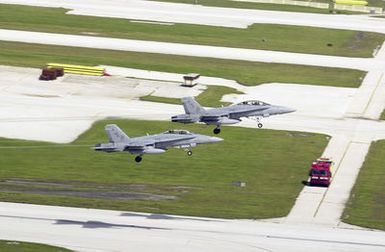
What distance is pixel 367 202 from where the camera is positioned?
602 ft

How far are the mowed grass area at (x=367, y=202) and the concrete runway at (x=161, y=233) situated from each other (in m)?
4.29

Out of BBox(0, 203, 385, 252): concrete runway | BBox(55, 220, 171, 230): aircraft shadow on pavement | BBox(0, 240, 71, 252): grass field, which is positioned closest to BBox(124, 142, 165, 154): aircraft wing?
BBox(0, 203, 385, 252): concrete runway

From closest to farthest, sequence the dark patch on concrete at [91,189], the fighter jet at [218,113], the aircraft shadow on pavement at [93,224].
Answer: the fighter jet at [218,113]
the aircraft shadow on pavement at [93,224]
the dark patch on concrete at [91,189]

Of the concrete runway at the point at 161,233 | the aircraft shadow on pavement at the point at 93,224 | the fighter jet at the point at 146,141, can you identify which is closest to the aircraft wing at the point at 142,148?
the fighter jet at the point at 146,141

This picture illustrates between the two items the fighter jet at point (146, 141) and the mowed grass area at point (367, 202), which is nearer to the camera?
the fighter jet at point (146, 141)

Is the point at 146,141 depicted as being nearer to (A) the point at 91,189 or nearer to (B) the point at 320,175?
(A) the point at 91,189

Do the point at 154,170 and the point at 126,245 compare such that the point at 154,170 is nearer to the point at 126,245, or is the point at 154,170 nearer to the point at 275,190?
the point at 275,190

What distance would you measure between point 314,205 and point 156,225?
930 inches

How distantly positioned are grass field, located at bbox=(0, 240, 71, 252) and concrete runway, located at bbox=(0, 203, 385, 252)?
1781 millimetres

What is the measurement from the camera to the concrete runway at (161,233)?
532 ft

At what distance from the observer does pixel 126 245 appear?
530ft

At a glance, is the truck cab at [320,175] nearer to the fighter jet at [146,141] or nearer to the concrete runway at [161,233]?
the concrete runway at [161,233]

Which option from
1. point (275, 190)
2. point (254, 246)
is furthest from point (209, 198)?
point (254, 246)

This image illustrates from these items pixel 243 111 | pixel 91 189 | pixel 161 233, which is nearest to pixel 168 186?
pixel 91 189
